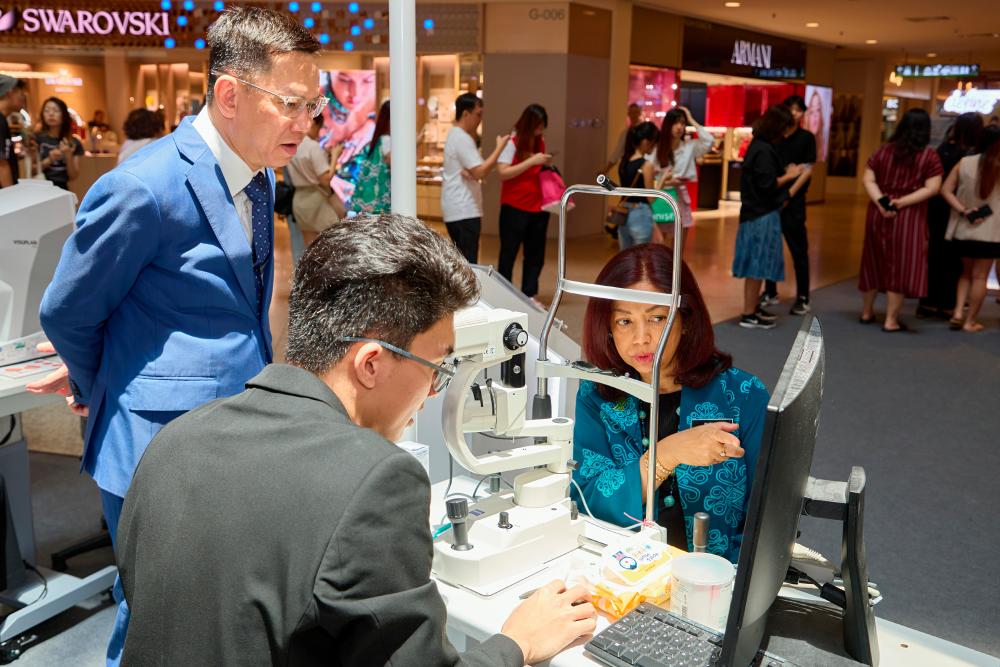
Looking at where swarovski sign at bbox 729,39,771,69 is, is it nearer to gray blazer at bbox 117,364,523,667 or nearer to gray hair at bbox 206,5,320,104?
gray hair at bbox 206,5,320,104

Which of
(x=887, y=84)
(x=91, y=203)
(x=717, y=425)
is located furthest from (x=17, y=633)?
(x=887, y=84)

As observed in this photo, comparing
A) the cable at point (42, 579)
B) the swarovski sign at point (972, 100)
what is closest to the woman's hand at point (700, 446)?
the cable at point (42, 579)

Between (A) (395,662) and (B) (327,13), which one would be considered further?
(B) (327,13)

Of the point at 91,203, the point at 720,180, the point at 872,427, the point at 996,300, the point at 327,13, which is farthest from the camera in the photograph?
the point at 720,180

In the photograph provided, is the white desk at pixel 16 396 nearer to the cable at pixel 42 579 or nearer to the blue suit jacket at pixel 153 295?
the cable at pixel 42 579

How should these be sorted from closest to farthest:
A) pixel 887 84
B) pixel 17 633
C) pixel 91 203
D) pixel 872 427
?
pixel 91 203 → pixel 17 633 → pixel 872 427 → pixel 887 84

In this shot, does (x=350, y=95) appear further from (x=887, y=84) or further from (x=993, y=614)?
(x=887, y=84)

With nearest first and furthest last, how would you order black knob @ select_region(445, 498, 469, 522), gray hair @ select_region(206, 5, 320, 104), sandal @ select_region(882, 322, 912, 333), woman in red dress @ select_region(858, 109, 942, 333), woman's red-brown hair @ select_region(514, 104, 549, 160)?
black knob @ select_region(445, 498, 469, 522)
gray hair @ select_region(206, 5, 320, 104)
woman in red dress @ select_region(858, 109, 942, 333)
woman's red-brown hair @ select_region(514, 104, 549, 160)
sandal @ select_region(882, 322, 912, 333)

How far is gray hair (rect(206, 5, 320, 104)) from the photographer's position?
1.86 metres

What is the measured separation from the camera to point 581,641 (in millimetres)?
1421

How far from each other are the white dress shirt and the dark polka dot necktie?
2cm

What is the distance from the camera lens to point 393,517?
3.11 feet

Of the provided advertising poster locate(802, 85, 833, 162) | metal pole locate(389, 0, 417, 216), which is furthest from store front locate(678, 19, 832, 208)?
metal pole locate(389, 0, 417, 216)

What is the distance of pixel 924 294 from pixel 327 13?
8.74m
